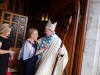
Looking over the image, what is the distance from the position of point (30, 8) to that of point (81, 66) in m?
2.06

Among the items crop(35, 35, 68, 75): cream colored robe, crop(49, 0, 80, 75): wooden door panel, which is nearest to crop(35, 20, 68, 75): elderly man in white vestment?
crop(35, 35, 68, 75): cream colored robe

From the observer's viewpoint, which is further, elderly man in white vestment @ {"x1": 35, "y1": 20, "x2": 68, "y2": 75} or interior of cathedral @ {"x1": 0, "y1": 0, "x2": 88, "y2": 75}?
interior of cathedral @ {"x1": 0, "y1": 0, "x2": 88, "y2": 75}

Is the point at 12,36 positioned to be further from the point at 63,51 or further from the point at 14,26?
the point at 63,51

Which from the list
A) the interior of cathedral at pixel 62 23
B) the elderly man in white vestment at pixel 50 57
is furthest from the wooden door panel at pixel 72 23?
the elderly man in white vestment at pixel 50 57

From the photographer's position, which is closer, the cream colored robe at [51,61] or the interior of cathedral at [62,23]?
the cream colored robe at [51,61]

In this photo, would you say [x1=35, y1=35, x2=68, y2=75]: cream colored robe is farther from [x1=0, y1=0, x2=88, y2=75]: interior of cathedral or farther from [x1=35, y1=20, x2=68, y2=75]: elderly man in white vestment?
[x1=0, y1=0, x2=88, y2=75]: interior of cathedral

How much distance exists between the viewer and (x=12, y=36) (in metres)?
3.21

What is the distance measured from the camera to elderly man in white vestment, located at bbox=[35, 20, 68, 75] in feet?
8.25

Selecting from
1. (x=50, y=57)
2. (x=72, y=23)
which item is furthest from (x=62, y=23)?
(x=50, y=57)

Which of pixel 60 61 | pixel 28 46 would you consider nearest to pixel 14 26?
pixel 28 46

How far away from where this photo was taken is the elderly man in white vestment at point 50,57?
2.52 metres

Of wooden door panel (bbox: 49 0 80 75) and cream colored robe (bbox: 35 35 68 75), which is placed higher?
wooden door panel (bbox: 49 0 80 75)

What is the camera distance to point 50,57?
2531mm

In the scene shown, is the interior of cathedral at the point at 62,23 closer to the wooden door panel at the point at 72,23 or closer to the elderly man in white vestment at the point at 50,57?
the wooden door panel at the point at 72,23
